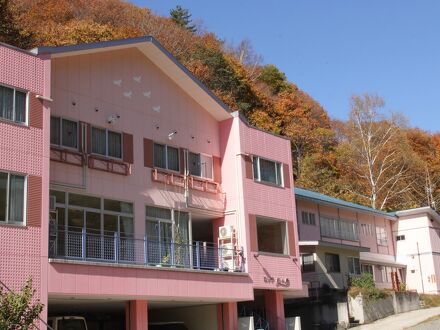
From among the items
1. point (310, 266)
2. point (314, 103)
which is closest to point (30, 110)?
point (310, 266)

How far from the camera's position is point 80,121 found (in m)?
23.2

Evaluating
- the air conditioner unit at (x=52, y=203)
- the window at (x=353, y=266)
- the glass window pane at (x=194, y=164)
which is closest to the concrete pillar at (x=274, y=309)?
the glass window pane at (x=194, y=164)

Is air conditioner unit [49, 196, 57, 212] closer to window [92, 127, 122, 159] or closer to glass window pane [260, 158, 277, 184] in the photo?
window [92, 127, 122, 159]

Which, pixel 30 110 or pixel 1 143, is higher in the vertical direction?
pixel 30 110

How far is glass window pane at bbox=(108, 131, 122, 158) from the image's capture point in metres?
24.1

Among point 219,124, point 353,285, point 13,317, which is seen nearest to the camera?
point 13,317

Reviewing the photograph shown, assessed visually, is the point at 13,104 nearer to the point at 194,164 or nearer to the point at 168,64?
the point at 168,64

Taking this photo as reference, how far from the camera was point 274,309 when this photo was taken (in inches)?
1120

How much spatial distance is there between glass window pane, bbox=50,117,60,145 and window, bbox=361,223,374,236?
27.9 meters

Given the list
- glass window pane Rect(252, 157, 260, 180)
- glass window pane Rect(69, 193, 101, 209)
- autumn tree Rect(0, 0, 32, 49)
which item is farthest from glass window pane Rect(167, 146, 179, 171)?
autumn tree Rect(0, 0, 32, 49)

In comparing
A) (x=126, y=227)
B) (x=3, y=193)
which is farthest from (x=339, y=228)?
(x=3, y=193)

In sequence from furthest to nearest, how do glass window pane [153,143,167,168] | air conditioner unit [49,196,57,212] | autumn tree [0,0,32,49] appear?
1. autumn tree [0,0,32,49]
2. glass window pane [153,143,167,168]
3. air conditioner unit [49,196,57,212]

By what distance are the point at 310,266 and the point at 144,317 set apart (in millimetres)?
16205

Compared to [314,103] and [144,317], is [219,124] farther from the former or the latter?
[314,103]
